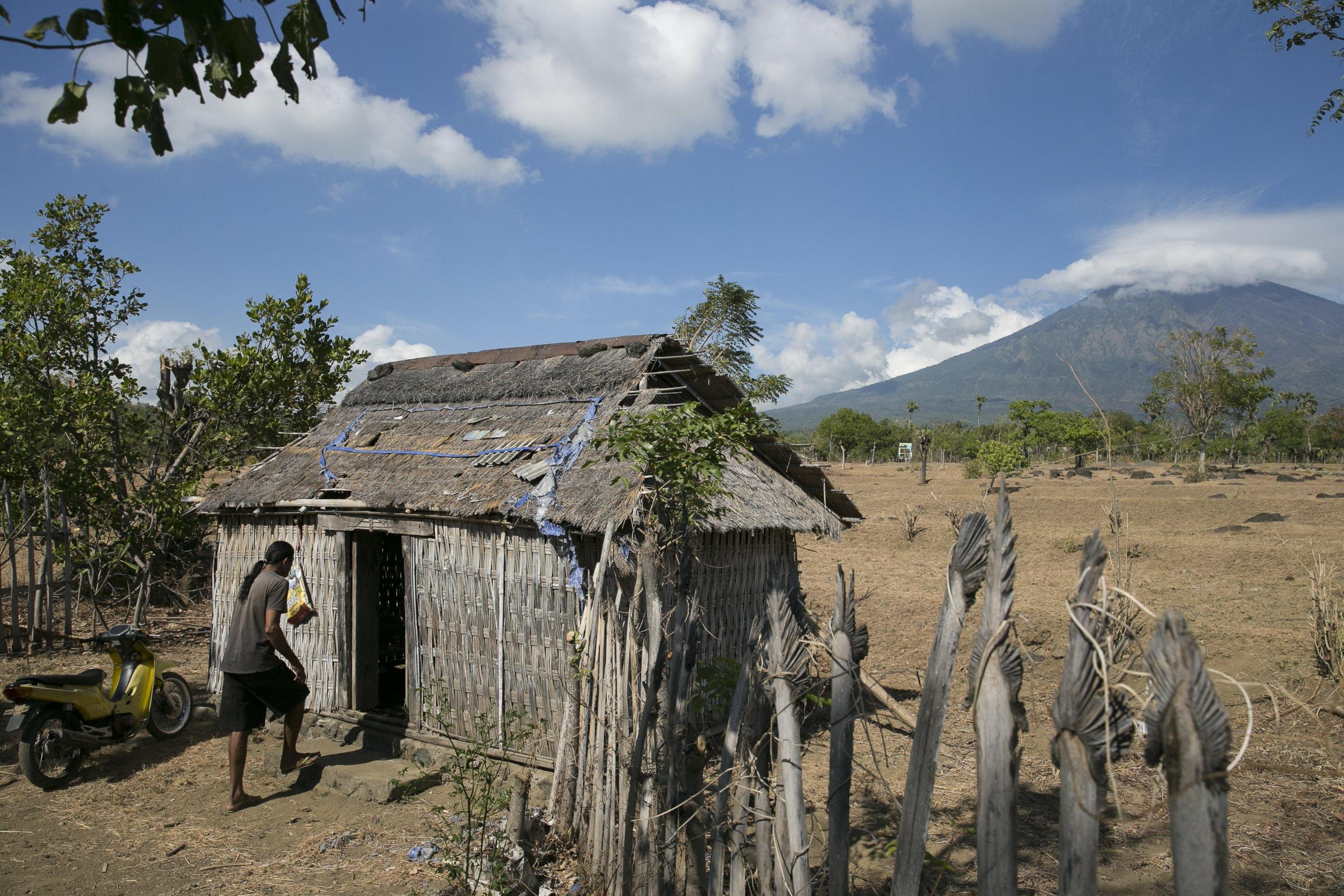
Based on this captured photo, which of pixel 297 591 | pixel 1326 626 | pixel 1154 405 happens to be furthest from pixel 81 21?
pixel 1154 405

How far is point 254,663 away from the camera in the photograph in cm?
551

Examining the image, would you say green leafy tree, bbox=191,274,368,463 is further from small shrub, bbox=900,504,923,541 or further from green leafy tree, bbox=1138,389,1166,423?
green leafy tree, bbox=1138,389,1166,423

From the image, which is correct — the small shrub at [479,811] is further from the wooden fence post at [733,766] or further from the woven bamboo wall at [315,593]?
the woven bamboo wall at [315,593]

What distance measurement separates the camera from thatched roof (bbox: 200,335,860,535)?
20.5 ft

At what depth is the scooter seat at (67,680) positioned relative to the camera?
5831 mm

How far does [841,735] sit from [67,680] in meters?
6.12

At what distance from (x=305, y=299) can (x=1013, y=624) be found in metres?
10.9

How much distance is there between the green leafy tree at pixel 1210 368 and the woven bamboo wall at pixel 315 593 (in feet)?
119

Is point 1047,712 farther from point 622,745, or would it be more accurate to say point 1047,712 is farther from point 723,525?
point 622,745

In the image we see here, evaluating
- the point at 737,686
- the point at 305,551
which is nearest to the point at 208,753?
the point at 305,551

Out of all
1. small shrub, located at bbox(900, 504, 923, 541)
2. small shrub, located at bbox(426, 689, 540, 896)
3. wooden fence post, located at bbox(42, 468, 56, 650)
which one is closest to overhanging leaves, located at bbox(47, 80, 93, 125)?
small shrub, located at bbox(426, 689, 540, 896)

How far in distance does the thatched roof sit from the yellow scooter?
1.67 metres

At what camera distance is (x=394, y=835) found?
5.23 m

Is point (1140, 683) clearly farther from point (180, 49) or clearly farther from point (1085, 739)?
point (180, 49)
